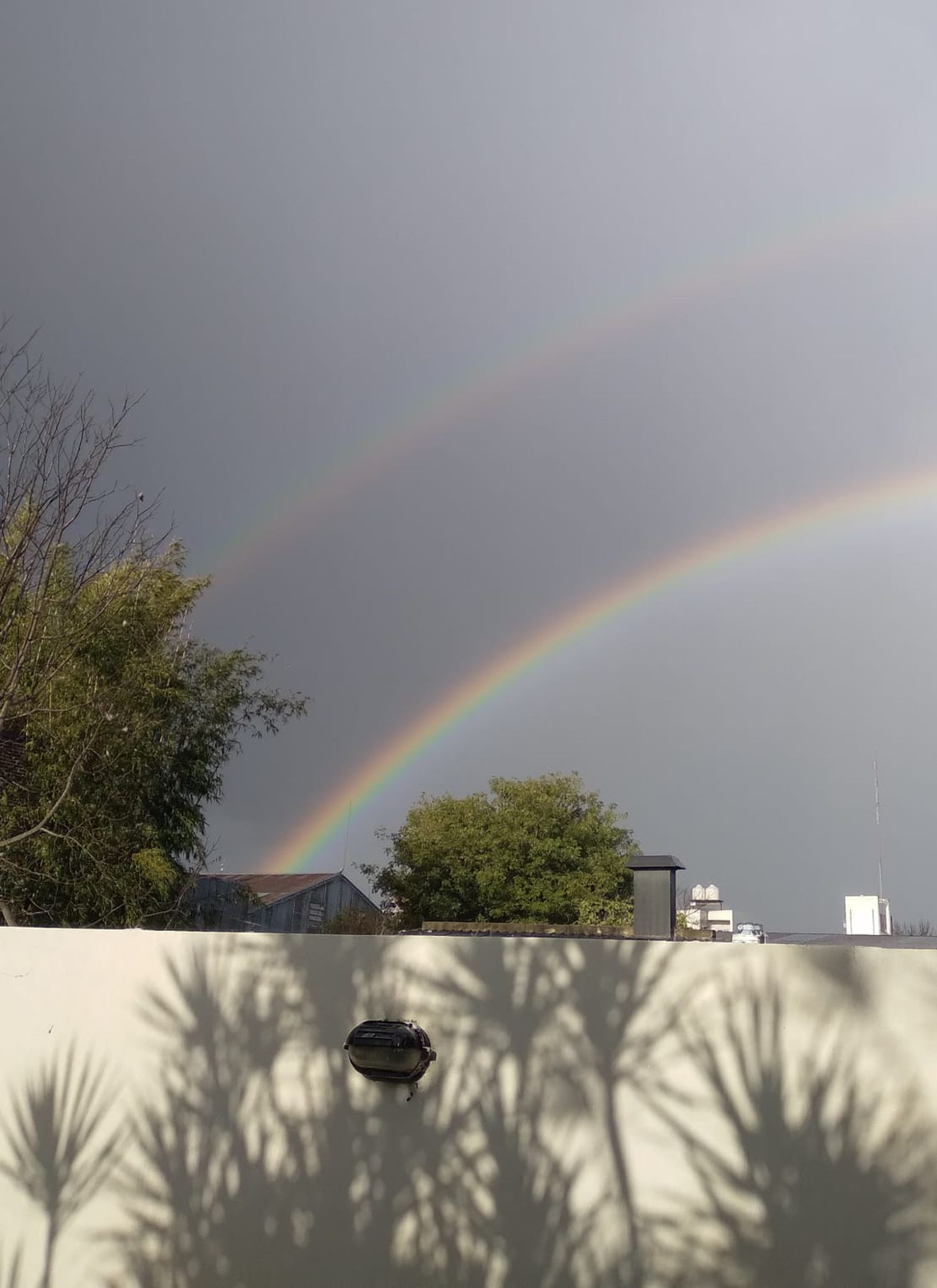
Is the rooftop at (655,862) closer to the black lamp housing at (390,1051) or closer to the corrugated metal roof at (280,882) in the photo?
the black lamp housing at (390,1051)

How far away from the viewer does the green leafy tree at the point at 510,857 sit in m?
27.0

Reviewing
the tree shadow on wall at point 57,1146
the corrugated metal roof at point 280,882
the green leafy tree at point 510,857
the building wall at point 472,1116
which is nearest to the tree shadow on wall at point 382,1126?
the building wall at point 472,1116

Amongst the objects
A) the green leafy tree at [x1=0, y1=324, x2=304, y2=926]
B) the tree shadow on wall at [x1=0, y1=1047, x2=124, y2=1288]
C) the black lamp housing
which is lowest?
the tree shadow on wall at [x1=0, y1=1047, x2=124, y2=1288]

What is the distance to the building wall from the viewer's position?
2881mm

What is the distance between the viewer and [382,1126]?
3469 mm

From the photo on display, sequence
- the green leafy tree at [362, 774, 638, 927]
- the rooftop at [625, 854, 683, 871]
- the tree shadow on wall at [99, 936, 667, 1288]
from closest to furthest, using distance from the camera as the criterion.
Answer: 1. the tree shadow on wall at [99, 936, 667, 1288]
2. the rooftop at [625, 854, 683, 871]
3. the green leafy tree at [362, 774, 638, 927]

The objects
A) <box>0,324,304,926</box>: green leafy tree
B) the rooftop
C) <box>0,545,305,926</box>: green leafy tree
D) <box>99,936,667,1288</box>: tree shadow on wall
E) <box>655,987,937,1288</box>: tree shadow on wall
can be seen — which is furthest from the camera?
<box>0,545,305,926</box>: green leafy tree

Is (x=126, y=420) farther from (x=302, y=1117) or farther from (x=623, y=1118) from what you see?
(x=623, y=1118)

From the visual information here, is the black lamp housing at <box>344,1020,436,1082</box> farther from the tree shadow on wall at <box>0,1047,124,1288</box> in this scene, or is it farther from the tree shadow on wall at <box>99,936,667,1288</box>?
the tree shadow on wall at <box>0,1047,124,1288</box>

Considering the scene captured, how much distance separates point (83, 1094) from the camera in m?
4.01

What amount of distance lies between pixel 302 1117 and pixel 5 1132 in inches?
54.1

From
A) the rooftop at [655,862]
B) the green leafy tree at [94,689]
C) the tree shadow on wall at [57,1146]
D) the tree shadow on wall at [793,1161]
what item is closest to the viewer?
the tree shadow on wall at [793,1161]

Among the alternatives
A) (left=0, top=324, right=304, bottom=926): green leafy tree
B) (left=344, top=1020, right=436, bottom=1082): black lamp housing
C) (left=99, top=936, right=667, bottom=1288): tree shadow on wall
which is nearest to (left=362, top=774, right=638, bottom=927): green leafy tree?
(left=0, top=324, right=304, bottom=926): green leafy tree

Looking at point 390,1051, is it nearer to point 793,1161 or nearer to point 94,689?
point 793,1161
